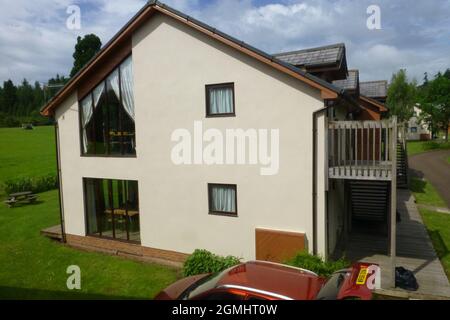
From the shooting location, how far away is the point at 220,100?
1112cm

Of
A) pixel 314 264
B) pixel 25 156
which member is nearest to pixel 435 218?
pixel 314 264

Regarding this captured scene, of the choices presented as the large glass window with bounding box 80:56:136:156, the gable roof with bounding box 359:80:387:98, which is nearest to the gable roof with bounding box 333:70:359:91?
the gable roof with bounding box 359:80:387:98

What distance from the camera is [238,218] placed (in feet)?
36.1

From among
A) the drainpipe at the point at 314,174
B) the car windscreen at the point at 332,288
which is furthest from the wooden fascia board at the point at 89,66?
the car windscreen at the point at 332,288

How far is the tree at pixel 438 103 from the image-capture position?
51531 mm

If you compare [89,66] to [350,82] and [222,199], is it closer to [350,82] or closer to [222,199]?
[222,199]

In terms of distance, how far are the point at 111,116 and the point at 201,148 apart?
4.31m

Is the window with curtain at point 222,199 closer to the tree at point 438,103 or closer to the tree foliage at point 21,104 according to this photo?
the tree at point 438,103

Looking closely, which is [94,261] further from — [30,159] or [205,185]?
[30,159]

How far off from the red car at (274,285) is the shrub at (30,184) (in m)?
26.0

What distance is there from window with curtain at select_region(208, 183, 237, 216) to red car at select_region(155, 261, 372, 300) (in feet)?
13.2

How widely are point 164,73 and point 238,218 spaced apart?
5.68 metres

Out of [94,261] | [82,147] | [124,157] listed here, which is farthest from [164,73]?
[94,261]

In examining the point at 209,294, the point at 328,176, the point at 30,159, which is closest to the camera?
the point at 209,294
